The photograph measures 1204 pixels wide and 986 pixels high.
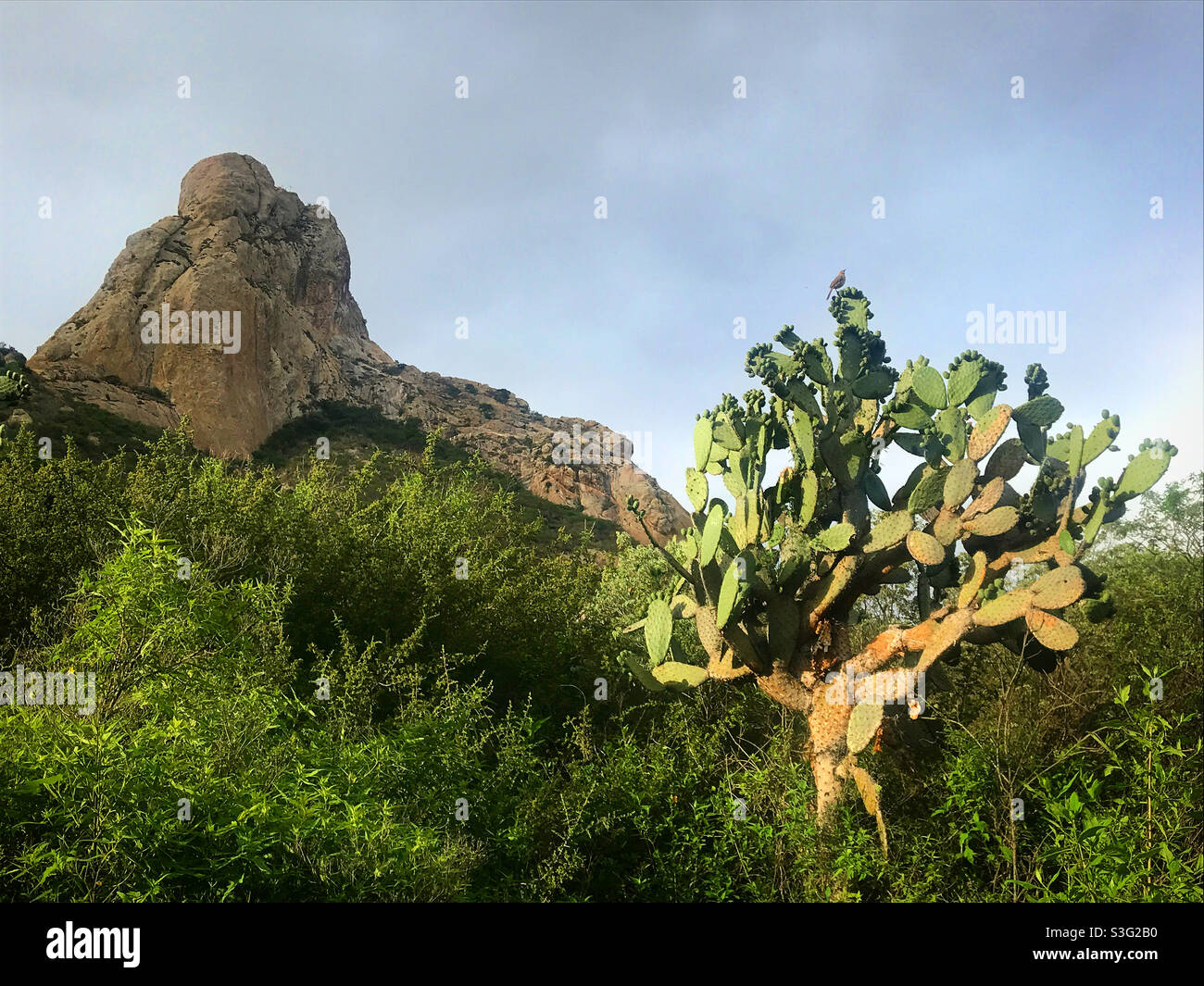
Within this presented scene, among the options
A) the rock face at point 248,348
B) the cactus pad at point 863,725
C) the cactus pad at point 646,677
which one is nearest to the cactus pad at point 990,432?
the cactus pad at point 863,725

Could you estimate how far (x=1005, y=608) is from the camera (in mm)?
3910

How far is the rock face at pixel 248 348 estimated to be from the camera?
3097 centimetres

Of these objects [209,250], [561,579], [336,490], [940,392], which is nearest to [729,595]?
[940,392]

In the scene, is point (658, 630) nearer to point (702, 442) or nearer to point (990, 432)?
point (702, 442)

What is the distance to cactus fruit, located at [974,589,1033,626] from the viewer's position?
3.86 metres

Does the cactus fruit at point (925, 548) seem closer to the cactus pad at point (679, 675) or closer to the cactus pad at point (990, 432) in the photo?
the cactus pad at point (990, 432)

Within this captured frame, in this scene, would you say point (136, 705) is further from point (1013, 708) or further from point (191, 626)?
point (1013, 708)

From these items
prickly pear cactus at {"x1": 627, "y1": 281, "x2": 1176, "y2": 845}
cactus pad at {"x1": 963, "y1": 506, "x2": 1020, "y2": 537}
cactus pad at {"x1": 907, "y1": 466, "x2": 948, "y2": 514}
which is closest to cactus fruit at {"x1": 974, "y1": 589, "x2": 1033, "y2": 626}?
prickly pear cactus at {"x1": 627, "y1": 281, "x2": 1176, "y2": 845}

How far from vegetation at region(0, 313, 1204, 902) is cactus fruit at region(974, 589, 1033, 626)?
18.1 inches

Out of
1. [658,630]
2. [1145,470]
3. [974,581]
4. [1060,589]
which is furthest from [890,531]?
[658,630]

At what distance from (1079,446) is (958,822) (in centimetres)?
212

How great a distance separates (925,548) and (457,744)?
2639 mm

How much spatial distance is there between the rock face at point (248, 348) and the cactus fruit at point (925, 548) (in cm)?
2006

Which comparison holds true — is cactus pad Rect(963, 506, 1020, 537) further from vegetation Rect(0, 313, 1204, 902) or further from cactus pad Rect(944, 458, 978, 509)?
vegetation Rect(0, 313, 1204, 902)
